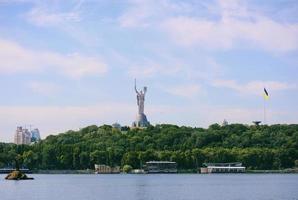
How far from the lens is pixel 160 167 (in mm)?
173500

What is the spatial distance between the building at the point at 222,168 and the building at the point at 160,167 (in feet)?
22.7

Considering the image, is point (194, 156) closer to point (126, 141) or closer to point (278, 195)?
point (126, 141)

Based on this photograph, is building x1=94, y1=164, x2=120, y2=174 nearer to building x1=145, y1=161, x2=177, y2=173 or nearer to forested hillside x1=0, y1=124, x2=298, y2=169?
forested hillside x1=0, y1=124, x2=298, y2=169

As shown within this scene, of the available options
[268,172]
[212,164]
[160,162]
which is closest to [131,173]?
[160,162]

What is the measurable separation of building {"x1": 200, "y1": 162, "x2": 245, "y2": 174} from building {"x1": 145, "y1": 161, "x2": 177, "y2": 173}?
6916 mm

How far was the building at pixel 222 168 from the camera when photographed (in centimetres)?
17312

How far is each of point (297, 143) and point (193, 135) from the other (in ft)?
93.6

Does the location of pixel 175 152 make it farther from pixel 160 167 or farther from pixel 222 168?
pixel 222 168

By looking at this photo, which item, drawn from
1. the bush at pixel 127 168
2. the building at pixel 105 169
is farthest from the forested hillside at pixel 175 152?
the bush at pixel 127 168

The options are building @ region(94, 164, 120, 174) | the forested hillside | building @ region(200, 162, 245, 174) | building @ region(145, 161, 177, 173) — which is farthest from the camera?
building @ region(200, 162, 245, 174)

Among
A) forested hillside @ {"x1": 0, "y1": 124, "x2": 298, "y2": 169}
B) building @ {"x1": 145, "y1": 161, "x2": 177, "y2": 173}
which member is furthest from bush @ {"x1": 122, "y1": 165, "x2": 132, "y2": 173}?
building @ {"x1": 145, "y1": 161, "x2": 177, "y2": 173}

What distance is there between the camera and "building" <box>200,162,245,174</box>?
173125mm

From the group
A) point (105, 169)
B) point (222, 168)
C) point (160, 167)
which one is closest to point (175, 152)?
point (160, 167)

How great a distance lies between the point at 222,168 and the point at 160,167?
15047 mm
